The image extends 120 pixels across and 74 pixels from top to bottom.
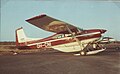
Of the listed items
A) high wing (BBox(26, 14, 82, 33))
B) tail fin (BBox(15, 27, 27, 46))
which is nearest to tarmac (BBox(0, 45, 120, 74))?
high wing (BBox(26, 14, 82, 33))

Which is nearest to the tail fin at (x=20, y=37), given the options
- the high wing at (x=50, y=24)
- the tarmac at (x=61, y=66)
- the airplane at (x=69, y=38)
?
the airplane at (x=69, y=38)

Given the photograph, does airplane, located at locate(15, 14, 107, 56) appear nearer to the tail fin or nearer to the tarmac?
the tail fin

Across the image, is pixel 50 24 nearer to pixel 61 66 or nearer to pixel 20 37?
pixel 20 37

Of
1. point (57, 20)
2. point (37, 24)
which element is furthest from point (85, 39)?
point (37, 24)

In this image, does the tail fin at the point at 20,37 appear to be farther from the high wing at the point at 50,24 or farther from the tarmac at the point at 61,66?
the tarmac at the point at 61,66

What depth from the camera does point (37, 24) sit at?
16750 millimetres

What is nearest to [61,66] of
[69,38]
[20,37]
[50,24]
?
[50,24]

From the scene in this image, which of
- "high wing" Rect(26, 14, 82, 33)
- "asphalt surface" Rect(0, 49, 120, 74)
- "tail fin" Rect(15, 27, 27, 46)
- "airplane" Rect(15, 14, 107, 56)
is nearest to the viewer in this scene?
"asphalt surface" Rect(0, 49, 120, 74)

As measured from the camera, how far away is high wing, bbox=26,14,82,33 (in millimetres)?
15887

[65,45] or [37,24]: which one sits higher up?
[37,24]

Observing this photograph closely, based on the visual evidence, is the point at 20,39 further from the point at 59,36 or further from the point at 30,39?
the point at 59,36

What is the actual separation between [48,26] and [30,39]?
12.4 feet

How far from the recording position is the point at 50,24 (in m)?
17.5

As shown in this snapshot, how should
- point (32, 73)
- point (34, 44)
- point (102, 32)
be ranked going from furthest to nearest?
point (34, 44), point (102, 32), point (32, 73)
